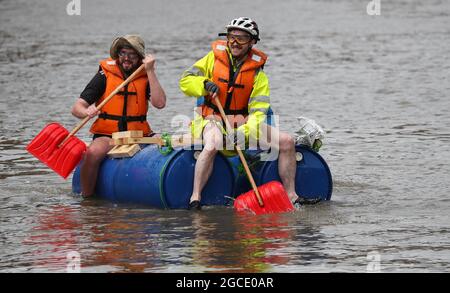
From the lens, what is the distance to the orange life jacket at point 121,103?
497 inches

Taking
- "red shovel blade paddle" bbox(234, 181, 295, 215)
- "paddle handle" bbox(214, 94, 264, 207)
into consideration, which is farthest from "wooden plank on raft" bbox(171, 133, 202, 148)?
"red shovel blade paddle" bbox(234, 181, 295, 215)

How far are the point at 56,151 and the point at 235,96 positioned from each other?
71.3 inches

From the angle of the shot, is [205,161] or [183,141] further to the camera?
[183,141]

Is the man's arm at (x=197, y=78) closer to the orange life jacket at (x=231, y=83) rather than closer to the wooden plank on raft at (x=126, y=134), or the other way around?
the orange life jacket at (x=231, y=83)

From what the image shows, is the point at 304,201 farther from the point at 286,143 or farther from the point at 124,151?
the point at 124,151

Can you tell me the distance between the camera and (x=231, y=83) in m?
12.2

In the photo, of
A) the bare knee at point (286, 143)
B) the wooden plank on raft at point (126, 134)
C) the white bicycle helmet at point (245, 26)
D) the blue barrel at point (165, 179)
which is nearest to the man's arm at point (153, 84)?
the wooden plank on raft at point (126, 134)

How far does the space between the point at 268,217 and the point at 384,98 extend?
30.6ft

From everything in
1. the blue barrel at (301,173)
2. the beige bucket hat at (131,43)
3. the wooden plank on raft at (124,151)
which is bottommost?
the blue barrel at (301,173)

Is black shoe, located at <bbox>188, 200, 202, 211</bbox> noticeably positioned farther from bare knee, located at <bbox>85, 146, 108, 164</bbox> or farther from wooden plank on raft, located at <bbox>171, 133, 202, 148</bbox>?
bare knee, located at <bbox>85, 146, 108, 164</bbox>

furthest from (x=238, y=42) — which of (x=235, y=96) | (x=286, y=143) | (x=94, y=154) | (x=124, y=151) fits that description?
(x=94, y=154)

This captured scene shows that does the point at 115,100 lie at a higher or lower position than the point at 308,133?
higher

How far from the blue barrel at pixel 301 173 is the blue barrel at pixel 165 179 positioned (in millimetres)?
111

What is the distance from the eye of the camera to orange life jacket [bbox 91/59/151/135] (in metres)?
12.6
